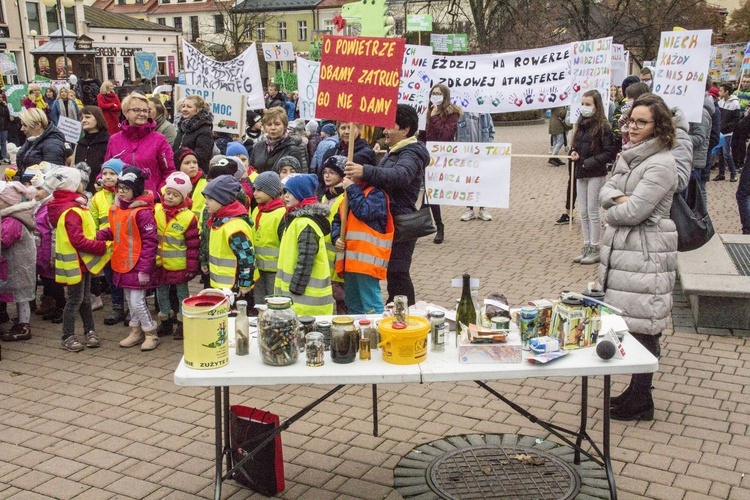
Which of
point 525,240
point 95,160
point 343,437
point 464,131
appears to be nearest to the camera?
point 343,437

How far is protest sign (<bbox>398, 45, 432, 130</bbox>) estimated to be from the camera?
1062 cm

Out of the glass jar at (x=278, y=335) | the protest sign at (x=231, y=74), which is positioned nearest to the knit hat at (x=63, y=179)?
the glass jar at (x=278, y=335)

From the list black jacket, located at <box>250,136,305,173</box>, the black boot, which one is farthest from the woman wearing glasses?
the black boot

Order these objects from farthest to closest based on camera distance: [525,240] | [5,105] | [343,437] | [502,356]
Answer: [5,105]
[525,240]
[343,437]
[502,356]

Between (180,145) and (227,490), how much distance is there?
495 centimetres

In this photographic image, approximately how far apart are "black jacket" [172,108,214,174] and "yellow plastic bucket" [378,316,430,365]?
16.9 feet

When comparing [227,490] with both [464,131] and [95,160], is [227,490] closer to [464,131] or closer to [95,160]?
[95,160]

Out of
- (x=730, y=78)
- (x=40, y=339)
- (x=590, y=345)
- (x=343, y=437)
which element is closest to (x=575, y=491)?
(x=590, y=345)

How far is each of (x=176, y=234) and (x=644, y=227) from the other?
3.80m

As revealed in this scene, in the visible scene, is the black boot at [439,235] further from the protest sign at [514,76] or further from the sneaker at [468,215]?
the protest sign at [514,76]

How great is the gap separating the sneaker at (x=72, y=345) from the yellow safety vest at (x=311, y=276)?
→ 226 cm

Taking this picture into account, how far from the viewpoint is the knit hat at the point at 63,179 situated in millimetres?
6656

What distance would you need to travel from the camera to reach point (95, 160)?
27.5 feet

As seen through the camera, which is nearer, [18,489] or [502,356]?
[502,356]
